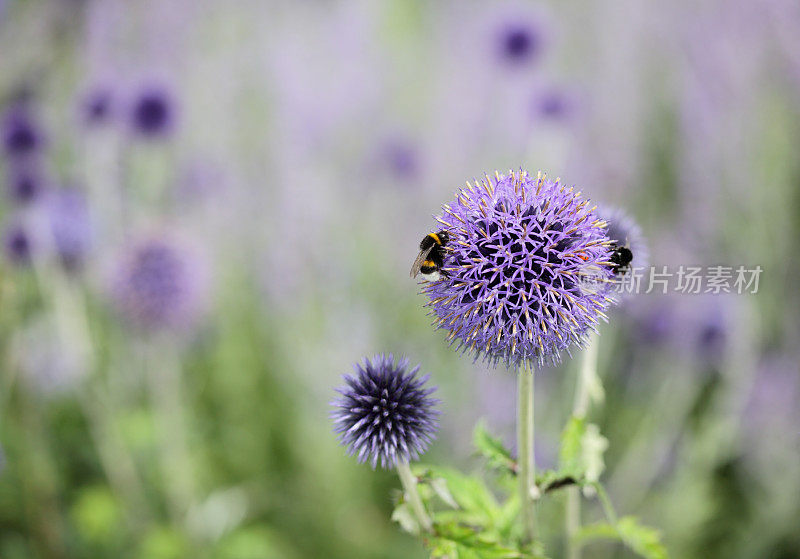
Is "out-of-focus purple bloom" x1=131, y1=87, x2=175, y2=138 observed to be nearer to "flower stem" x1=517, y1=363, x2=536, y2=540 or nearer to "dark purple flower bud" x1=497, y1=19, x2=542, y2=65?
"dark purple flower bud" x1=497, y1=19, x2=542, y2=65

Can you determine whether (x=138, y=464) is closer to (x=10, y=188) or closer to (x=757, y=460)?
(x=10, y=188)

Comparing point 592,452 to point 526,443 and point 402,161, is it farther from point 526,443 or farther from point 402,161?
point 402,161

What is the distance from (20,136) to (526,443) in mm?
2127

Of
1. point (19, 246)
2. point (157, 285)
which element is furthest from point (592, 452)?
point (19, 246)

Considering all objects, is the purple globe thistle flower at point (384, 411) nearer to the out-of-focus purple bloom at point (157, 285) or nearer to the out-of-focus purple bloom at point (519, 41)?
the out-of-focus purple bloom at point (157, 285)

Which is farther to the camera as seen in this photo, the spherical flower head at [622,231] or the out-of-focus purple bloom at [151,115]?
the out-of-focus purple bloom at [151,115]

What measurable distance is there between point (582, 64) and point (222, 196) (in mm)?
2229

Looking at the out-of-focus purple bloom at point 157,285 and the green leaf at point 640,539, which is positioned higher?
the out-of-focus purple bloom at point 157,285

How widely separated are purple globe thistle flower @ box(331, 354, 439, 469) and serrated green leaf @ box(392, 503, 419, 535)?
2.5 inches

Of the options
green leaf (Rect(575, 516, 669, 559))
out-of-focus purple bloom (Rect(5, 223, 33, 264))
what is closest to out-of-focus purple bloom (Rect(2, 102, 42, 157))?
out-of-focus purple bloom (Rect(5, 223, 33, 264))

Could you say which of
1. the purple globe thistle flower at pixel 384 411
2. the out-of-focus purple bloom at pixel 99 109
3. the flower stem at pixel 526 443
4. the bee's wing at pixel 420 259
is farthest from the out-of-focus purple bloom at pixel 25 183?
the flower stem at pixel 526 443

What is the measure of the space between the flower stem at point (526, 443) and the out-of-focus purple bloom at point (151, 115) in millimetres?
1798

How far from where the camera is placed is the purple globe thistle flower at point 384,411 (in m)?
0.75

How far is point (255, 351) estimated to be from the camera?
109 inches
